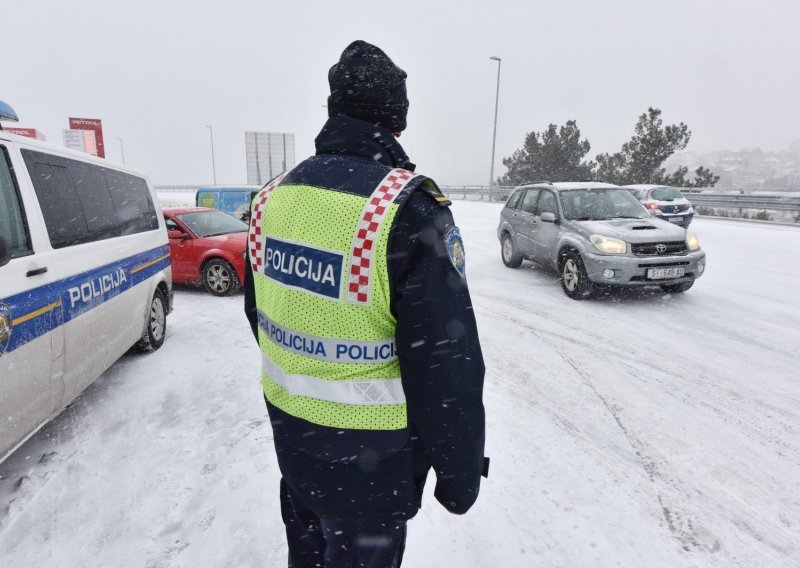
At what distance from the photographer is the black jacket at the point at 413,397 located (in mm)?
1149

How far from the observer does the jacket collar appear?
1.29 meters

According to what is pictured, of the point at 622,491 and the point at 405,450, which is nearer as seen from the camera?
the point at 405,450

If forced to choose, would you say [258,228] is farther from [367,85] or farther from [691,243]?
[691,243]

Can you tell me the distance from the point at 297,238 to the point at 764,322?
647cm

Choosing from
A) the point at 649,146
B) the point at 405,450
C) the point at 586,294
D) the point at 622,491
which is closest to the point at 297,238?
the point at 405,450

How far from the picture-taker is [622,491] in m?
2.64

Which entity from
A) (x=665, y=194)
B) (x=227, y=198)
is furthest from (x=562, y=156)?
Result: (x=227, y=198)

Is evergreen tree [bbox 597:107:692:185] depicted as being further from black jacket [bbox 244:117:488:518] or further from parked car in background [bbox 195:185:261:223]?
black jacket [bbox 244:117:488:518]

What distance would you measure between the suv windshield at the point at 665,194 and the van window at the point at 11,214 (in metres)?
16.8

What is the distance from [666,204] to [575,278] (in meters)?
10.5

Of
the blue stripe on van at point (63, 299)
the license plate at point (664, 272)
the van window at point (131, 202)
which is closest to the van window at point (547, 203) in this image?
the license plate at point (664, 272)

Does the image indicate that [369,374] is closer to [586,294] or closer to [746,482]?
[746,482]

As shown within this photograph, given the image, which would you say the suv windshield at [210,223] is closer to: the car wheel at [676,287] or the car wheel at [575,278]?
the car wheel at [575,278]

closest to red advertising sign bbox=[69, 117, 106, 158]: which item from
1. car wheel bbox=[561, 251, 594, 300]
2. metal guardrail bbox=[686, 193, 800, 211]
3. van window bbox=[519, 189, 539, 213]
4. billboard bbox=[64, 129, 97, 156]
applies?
billboard bbox=[64, 129, 97, 156]
